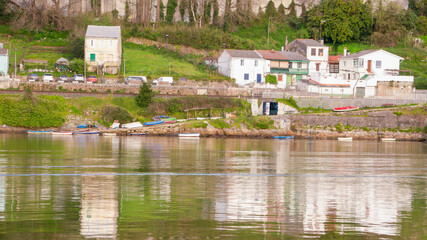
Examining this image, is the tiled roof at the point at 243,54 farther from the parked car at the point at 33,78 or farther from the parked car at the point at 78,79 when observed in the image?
the parked car at the point at 33,78

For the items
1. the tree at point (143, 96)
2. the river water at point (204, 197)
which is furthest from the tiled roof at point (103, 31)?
Answer: the river water at point (204, 197)

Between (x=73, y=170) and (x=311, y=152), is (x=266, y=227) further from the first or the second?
(x=311, y=152)

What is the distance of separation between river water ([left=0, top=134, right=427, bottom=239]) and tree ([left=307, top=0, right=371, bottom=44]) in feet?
200

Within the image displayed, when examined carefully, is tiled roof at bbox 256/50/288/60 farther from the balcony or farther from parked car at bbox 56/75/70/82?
parked car at bbox 56/75/70/82

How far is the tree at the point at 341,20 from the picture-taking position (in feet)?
316

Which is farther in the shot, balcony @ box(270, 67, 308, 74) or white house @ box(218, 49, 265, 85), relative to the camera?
balcony @ box(270, 67, 308, 74)

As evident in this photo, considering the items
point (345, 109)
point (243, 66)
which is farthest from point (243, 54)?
point (345, 109)

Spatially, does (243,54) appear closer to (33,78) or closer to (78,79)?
(78,79)

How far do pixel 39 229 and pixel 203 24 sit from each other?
86565 mm

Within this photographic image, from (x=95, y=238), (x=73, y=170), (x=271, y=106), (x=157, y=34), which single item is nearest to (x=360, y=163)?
(x=73, y=170)

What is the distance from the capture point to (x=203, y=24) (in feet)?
326

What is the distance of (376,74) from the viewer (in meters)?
82.8

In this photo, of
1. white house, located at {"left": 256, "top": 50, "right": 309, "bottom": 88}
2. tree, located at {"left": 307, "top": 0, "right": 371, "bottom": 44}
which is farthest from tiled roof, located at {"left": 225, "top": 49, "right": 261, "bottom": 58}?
tree, located at {"left": 307, "top": 0, "right": 371, "bottom": 44}

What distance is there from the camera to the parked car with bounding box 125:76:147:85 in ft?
226
